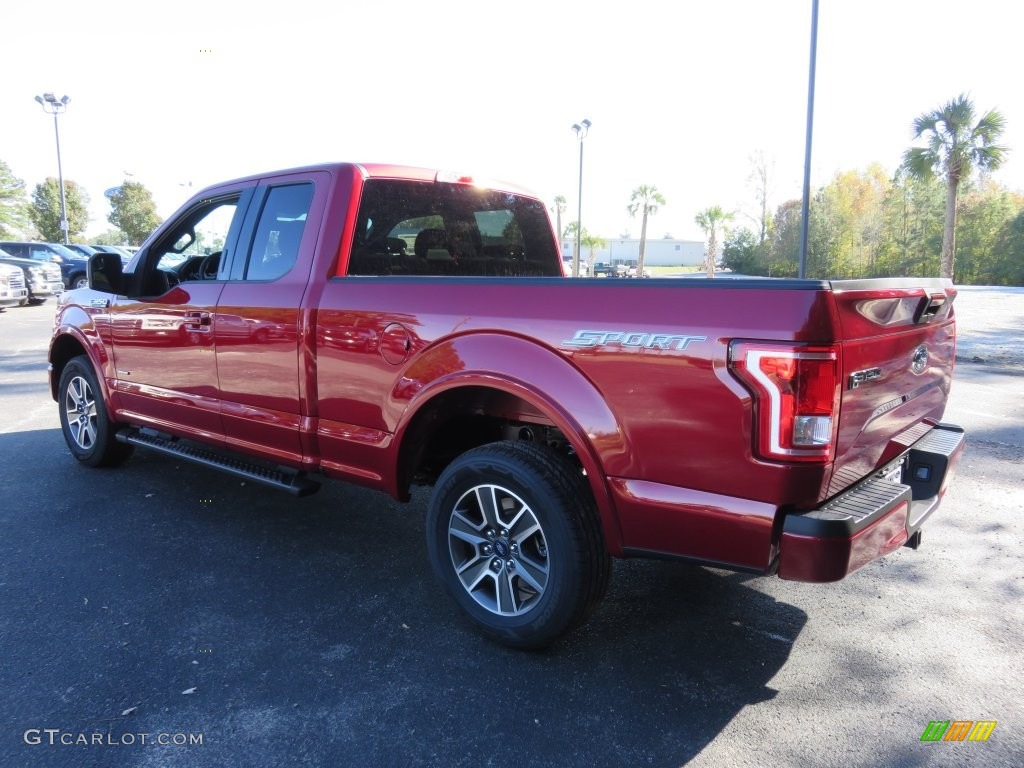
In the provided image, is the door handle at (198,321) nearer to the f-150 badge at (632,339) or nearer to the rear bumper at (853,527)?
the f-150 badge at (632,339)

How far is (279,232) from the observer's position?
12.5 ft

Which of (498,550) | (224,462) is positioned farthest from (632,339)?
(224,462)

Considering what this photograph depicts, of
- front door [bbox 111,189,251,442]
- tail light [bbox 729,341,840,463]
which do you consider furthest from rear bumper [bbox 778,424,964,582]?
front door [bbox 111,189,251,442]

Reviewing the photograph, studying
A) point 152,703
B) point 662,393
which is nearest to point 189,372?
point 152,703

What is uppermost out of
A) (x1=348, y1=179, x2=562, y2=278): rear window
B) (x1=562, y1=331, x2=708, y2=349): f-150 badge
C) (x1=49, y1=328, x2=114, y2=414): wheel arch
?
(x1=348, y1=179, x2=562, y2=278): rear window

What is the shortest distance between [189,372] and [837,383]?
353 cm

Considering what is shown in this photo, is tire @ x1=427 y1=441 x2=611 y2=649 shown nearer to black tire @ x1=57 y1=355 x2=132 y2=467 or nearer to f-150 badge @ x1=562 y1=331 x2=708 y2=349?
f-150 badge @ x1=562 y1=331 x2=708 y2=349

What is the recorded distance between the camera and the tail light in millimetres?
2088

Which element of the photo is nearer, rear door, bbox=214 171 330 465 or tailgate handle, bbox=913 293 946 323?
tailgate handle, bbox=913 293 946 323

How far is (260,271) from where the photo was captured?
12.5 feet

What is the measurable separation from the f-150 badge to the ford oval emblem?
1.12 metres

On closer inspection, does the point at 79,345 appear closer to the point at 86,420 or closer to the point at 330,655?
the point at 86,420

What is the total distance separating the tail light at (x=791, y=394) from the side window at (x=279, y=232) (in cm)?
241

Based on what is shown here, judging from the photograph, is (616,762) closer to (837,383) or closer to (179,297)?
(837,383)
